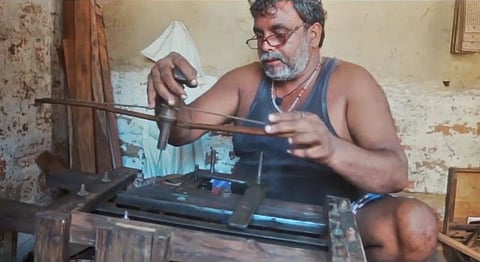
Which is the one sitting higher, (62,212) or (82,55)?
(82,55)

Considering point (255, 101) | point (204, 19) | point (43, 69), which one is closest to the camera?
point (255, 101)

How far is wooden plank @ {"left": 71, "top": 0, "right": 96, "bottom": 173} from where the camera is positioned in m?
2.43

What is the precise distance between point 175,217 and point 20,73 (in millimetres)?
1170

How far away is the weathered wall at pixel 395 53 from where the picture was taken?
2521 millimetres

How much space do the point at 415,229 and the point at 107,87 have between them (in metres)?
1.61

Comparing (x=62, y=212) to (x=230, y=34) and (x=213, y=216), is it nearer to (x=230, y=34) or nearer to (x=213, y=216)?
(x=213, y=216)

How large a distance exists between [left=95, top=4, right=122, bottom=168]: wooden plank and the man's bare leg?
1.34 metres

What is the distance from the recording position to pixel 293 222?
121 cm

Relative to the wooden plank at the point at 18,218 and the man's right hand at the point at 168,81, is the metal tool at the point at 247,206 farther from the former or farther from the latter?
the wooden plank at the point at 18,218

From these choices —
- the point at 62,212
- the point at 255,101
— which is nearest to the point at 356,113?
the point at 255,101

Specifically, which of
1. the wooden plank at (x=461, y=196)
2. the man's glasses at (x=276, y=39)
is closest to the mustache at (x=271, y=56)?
the man's glasses at (x=276, y=39)

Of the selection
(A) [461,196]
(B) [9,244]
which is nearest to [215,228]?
(B) [9,244]

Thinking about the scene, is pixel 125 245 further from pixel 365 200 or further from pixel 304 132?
pixel 365 200

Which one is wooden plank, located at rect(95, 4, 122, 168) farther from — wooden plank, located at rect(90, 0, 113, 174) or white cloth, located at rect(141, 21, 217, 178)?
white cloth, located at rect(141, 21, 217, 178)
